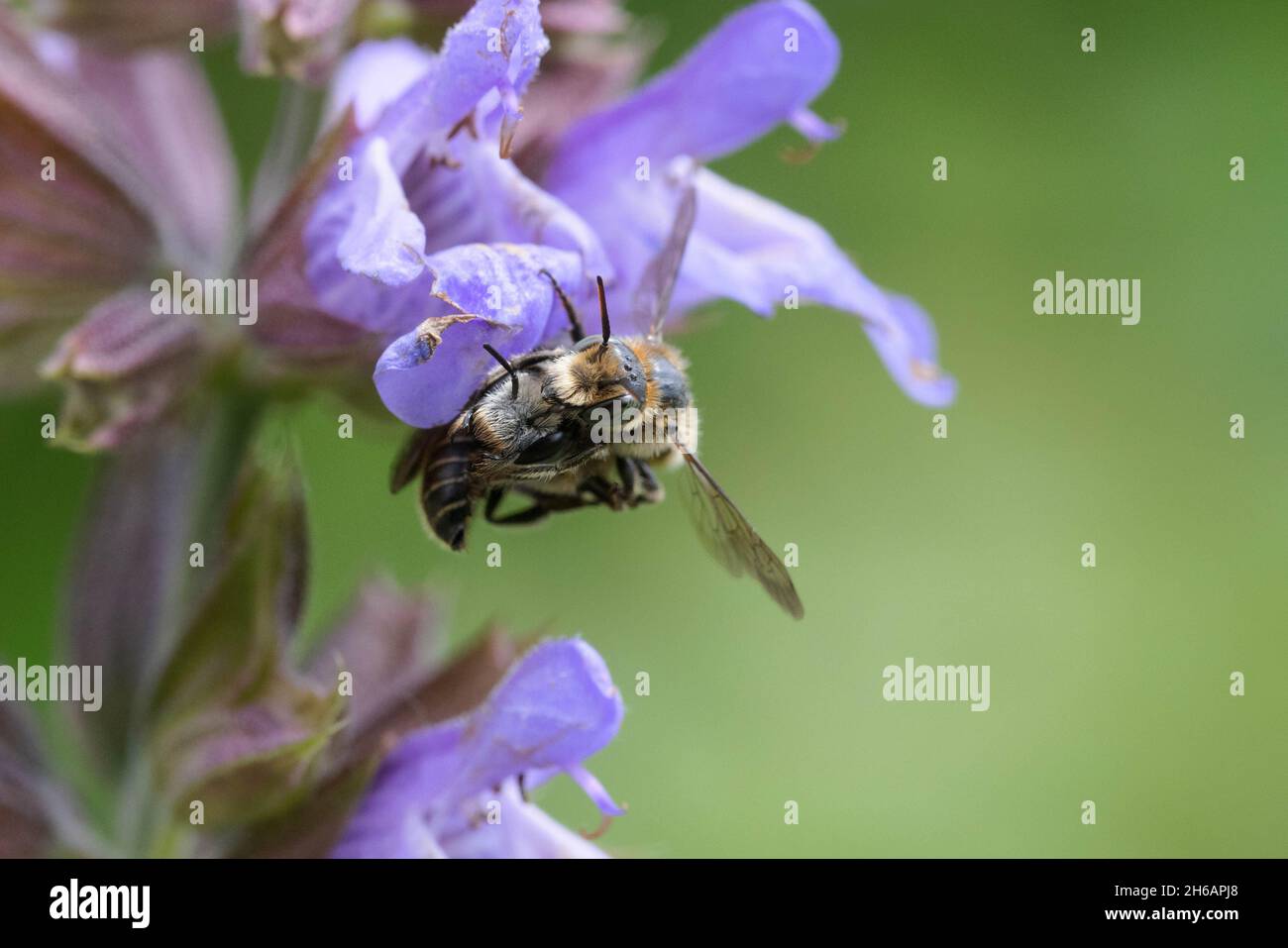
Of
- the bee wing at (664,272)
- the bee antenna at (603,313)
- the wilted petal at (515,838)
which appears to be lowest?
the wilted petal at (515,838)

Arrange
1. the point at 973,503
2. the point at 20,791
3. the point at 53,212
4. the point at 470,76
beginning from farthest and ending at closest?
the point at 973,503 → the point at 20,791 → the point at 53,212 → the point at 470,76

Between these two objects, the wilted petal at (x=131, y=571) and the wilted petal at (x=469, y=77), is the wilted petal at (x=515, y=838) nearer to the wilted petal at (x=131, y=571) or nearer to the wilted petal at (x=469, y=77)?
the wilted petal at (x=131, y=571)

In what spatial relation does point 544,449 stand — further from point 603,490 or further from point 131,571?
point 131,571

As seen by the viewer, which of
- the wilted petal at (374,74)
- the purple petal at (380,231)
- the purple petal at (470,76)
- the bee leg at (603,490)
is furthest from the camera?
the wilted petal at (374,74)

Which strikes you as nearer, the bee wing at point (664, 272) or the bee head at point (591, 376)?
the bee head at point (591, 376)

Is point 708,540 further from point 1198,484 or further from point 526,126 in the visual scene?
point 1198,484

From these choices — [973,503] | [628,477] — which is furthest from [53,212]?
[973,503]

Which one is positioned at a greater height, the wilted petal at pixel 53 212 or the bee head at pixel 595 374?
the wilted petal at pixel 53 212

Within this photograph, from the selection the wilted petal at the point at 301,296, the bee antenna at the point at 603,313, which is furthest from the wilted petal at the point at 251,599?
the bee antenna at the point at 603,313
